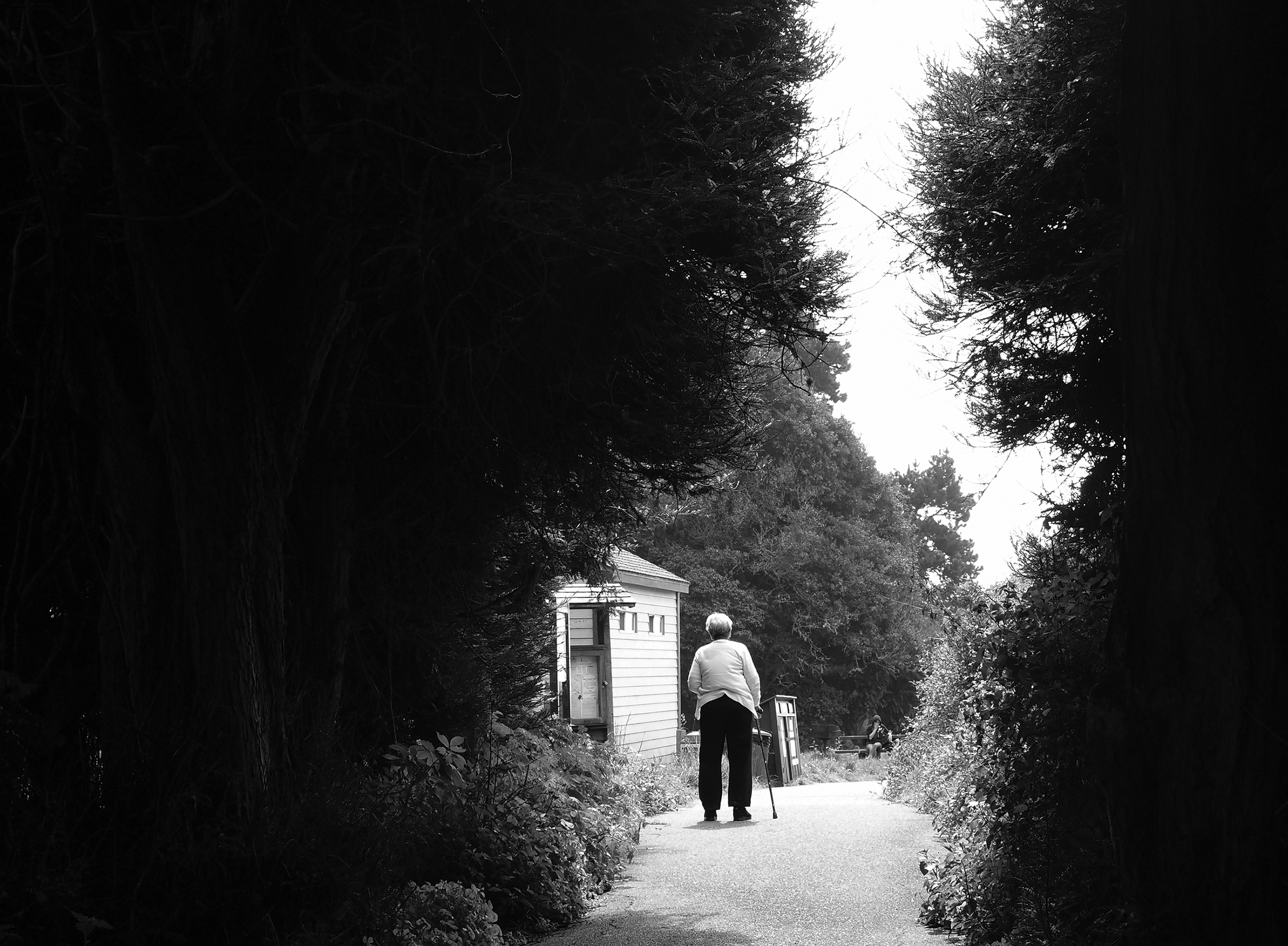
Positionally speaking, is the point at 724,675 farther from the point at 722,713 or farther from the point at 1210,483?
the point at 1210,483

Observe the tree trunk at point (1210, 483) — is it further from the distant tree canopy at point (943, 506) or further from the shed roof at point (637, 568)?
the distant tree canopy at point (943, 506)

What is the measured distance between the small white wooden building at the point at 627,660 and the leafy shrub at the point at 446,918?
10760mm

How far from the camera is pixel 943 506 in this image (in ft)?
209

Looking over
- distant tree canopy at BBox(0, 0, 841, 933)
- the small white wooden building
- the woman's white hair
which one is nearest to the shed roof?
the small white wooden building

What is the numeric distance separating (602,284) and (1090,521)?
14.4ft

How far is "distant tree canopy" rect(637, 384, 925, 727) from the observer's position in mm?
39125

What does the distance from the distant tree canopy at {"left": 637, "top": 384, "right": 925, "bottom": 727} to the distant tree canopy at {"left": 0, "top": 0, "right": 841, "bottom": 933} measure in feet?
102

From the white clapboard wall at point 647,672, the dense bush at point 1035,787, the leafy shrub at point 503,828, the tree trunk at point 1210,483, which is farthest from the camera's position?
the white clapboard wall at point 647,672

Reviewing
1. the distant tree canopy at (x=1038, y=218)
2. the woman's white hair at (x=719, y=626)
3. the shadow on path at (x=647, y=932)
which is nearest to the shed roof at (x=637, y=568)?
the woman's white hair at (x=719, y=626)

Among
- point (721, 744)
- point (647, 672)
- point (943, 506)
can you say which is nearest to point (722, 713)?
point (721, 744)

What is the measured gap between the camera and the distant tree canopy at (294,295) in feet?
16.1

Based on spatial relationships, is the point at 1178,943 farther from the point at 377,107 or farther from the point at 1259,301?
the point at 377,107

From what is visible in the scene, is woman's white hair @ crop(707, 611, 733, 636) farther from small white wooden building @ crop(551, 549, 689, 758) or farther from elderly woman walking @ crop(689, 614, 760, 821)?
small white wooden building @ crop(551, 549, 689, 758)

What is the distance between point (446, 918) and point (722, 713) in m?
6.74
